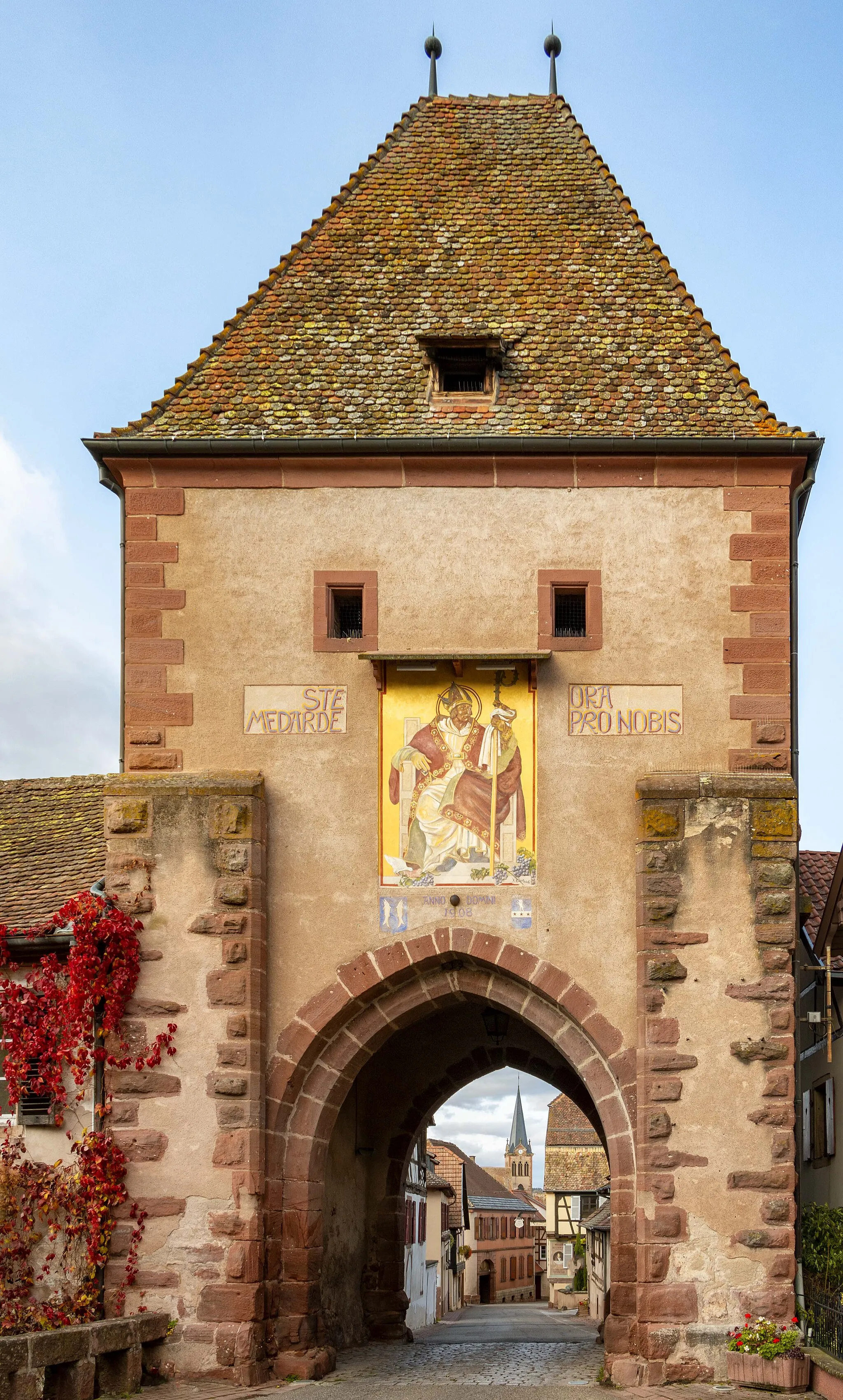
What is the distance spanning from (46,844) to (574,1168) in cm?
4307

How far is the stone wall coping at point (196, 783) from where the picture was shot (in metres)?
12.4

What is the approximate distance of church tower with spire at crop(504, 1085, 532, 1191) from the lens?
374ft

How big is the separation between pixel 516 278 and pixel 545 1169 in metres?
46.4

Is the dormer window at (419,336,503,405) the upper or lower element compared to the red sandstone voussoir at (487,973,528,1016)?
upper

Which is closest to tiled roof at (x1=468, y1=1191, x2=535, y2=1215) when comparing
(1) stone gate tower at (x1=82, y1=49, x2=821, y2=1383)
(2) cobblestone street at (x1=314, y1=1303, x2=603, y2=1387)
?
(2) cobblestone street at (x1=314, y1=1303, x2=603, y2=1387)

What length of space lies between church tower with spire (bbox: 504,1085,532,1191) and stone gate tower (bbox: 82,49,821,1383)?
104010 mm

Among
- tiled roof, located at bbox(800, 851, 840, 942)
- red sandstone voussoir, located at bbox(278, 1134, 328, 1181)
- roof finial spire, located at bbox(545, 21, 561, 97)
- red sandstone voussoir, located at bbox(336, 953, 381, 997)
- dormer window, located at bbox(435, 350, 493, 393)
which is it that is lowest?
red sandstone voussoir, located at bbox(278, 1134, 328, 1181)

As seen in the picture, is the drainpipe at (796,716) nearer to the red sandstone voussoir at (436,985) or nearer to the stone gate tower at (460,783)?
the stone gate tower at (460,783)

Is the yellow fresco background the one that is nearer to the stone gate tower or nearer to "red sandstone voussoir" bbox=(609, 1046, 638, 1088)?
the stone gate tower

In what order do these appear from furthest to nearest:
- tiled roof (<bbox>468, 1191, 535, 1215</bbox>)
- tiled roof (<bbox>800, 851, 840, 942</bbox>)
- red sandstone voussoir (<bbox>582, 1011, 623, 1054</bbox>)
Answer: tiled roof (<bbox>468, 1191, 535, 1215</bbox>) < tiled roof (<bbox>800, 851, 840, 942</bbox>) < red sandstone voussoir (<bbox>582, 1011, 623, 1054</bbox>)

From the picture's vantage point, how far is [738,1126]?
11719 mm

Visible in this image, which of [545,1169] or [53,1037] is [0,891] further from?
[545,1169]

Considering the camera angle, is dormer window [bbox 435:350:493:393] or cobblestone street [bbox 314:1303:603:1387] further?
dormer window [bbox 435:350:493:393]

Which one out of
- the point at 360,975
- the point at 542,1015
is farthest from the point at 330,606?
the point at 542,1015
